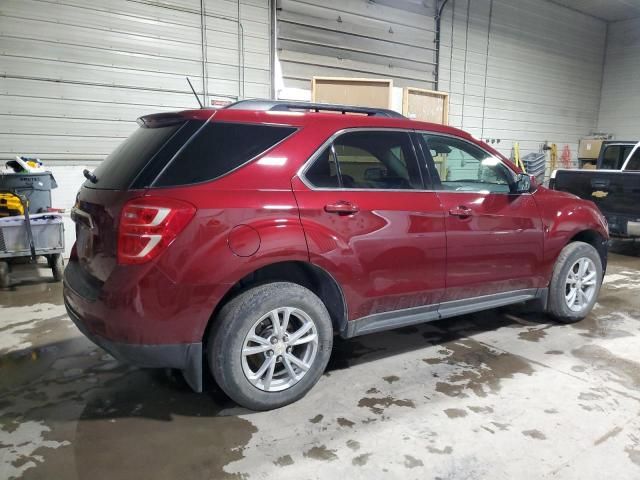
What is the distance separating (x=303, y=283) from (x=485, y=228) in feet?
4.64

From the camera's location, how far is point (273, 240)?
2.43m

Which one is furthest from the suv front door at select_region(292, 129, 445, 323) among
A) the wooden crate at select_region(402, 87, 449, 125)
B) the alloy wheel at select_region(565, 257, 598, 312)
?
the wooden crate at select_region(402, 87, 449, 125)

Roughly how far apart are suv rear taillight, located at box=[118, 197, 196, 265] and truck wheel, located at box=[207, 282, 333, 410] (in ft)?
1.60

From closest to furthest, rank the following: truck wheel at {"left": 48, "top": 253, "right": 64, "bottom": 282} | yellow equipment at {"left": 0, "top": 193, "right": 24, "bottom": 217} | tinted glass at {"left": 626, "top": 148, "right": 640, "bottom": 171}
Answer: yellow equipment at {"left": 0, "top": 193, "right": 24, "bottom": 217}, truck wheel at {"left": 48, "top": 253, "right": 64, "bottom": 282}, tinted glass at {"left": 626, "top": 148, "right": 640, "bottom": 171}

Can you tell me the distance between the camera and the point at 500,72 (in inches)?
448

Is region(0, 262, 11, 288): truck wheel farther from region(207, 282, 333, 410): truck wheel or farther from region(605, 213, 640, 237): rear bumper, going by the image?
region(605, 213, 640, 237): rear bumper

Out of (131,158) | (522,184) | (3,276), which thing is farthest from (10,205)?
(522,184)

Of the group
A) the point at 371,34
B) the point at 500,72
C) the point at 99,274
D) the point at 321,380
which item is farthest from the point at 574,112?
the point at 99,274

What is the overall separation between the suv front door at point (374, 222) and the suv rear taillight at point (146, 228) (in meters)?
0.69

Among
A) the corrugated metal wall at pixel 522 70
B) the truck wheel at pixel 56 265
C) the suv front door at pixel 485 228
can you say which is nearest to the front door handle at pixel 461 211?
the suv front door at pixel 485 228

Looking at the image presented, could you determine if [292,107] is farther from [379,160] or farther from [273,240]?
[273,240]

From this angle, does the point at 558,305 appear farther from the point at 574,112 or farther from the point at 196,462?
the point at 574,112

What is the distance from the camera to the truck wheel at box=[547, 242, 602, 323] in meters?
3.83

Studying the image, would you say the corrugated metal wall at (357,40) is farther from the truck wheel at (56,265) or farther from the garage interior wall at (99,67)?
the truck wheel at (56,265)
